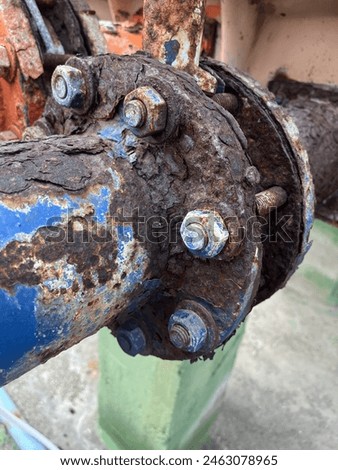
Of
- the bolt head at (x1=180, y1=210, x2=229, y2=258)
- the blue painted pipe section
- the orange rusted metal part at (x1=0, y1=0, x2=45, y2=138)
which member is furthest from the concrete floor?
the bolt head at (x1=180, y1=210, x2=229, y2=258)

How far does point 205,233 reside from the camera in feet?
1.82

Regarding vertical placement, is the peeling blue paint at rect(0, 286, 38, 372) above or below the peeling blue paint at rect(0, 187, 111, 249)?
below

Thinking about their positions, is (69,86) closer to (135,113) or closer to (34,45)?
(135,113)

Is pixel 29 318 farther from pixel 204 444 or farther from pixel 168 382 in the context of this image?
pixel 204 444

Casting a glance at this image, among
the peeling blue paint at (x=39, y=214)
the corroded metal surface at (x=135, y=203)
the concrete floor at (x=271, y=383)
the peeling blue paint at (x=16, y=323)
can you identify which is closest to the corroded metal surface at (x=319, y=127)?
the corroded metal surface at (x=135, y=203)

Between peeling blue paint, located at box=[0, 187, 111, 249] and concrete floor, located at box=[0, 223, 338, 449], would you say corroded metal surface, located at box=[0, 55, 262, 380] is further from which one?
concrete floor, located at box=[0, 223, 338, 449]

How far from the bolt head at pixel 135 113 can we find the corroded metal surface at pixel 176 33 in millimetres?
175

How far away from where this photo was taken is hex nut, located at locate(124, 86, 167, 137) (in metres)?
0.55

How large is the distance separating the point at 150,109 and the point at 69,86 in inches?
5.6

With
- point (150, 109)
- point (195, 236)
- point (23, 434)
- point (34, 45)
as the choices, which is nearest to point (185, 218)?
point (195, 236)

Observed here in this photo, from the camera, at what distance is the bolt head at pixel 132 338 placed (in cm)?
71

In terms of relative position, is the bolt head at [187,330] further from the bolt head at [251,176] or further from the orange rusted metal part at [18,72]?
the orange rusted metal part at [18,72]

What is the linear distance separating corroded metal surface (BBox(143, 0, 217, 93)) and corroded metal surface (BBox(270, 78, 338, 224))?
46 cm

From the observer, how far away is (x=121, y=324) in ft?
2.39
